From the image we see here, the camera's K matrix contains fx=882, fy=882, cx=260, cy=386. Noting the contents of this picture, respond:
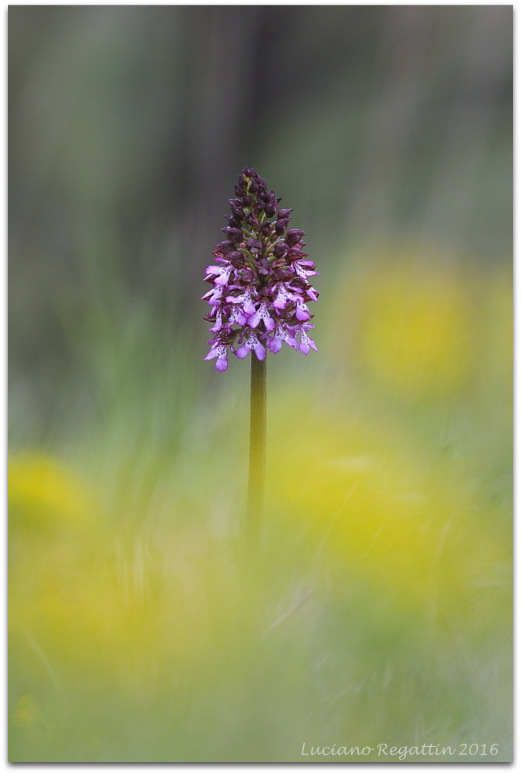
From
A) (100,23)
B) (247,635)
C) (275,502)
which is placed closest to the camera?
(247,635)

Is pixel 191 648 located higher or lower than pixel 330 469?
lower

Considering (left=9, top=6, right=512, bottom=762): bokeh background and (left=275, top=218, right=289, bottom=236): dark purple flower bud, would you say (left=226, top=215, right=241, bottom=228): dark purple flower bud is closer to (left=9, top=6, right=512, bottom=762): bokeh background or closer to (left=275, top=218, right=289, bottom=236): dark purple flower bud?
(left=275, top=218, right=289, bottom=236): dark purple flower bud

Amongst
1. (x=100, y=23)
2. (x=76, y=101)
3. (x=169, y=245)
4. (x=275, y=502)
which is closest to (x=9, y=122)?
(x=76, y=101)

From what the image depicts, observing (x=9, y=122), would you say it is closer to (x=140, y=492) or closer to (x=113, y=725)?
(x=140, y=492)

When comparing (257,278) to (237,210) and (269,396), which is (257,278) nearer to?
Answer: (237,210)

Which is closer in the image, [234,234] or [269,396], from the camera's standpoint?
[234,234]

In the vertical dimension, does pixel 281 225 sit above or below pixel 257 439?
above

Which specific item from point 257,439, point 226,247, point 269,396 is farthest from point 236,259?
point 269,396
